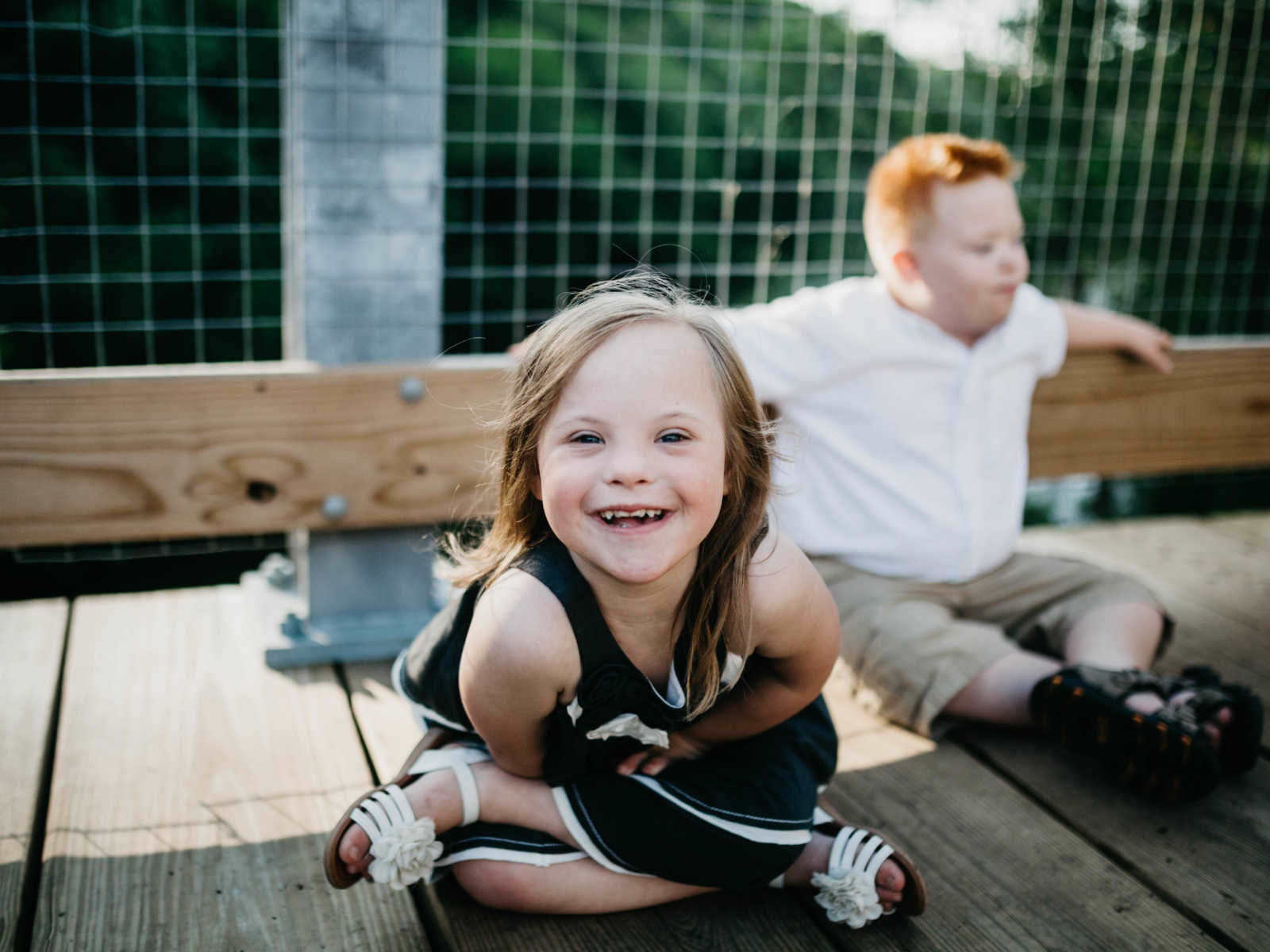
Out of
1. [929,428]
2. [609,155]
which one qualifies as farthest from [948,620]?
[609,155]

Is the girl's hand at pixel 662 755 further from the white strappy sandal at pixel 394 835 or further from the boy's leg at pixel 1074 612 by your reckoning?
the boy's leg at pixel 1074 612

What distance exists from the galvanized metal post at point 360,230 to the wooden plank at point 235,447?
2.1 inches

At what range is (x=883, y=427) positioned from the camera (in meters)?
1.81

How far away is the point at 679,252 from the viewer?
3.50 m

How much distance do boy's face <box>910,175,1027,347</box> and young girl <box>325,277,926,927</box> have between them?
66 cm

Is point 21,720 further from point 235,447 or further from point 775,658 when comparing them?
point 775,658

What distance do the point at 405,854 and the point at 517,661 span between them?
0.22 meters

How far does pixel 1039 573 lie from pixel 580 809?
0.94 metres

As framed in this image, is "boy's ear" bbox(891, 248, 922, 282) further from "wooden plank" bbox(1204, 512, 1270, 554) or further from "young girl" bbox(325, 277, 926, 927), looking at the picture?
"wooden plank" bbox(1204, 512, 1270, 554)

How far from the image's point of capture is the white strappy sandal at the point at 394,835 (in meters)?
1.15

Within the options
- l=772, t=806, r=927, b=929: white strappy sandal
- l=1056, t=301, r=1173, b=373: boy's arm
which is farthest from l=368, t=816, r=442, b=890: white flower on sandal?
l=1056, t=301, r=1173, b=373: boy's arm

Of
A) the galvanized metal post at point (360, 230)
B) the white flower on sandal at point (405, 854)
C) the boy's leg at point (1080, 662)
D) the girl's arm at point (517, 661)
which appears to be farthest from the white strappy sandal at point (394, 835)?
the boy's leg at point (1080, 662)

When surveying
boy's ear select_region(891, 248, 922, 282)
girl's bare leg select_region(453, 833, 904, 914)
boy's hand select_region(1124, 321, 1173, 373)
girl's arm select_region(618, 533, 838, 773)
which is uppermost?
boy's ear select_region(891, 248, 922, 282)

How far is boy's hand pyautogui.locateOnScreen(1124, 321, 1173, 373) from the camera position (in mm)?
2010
